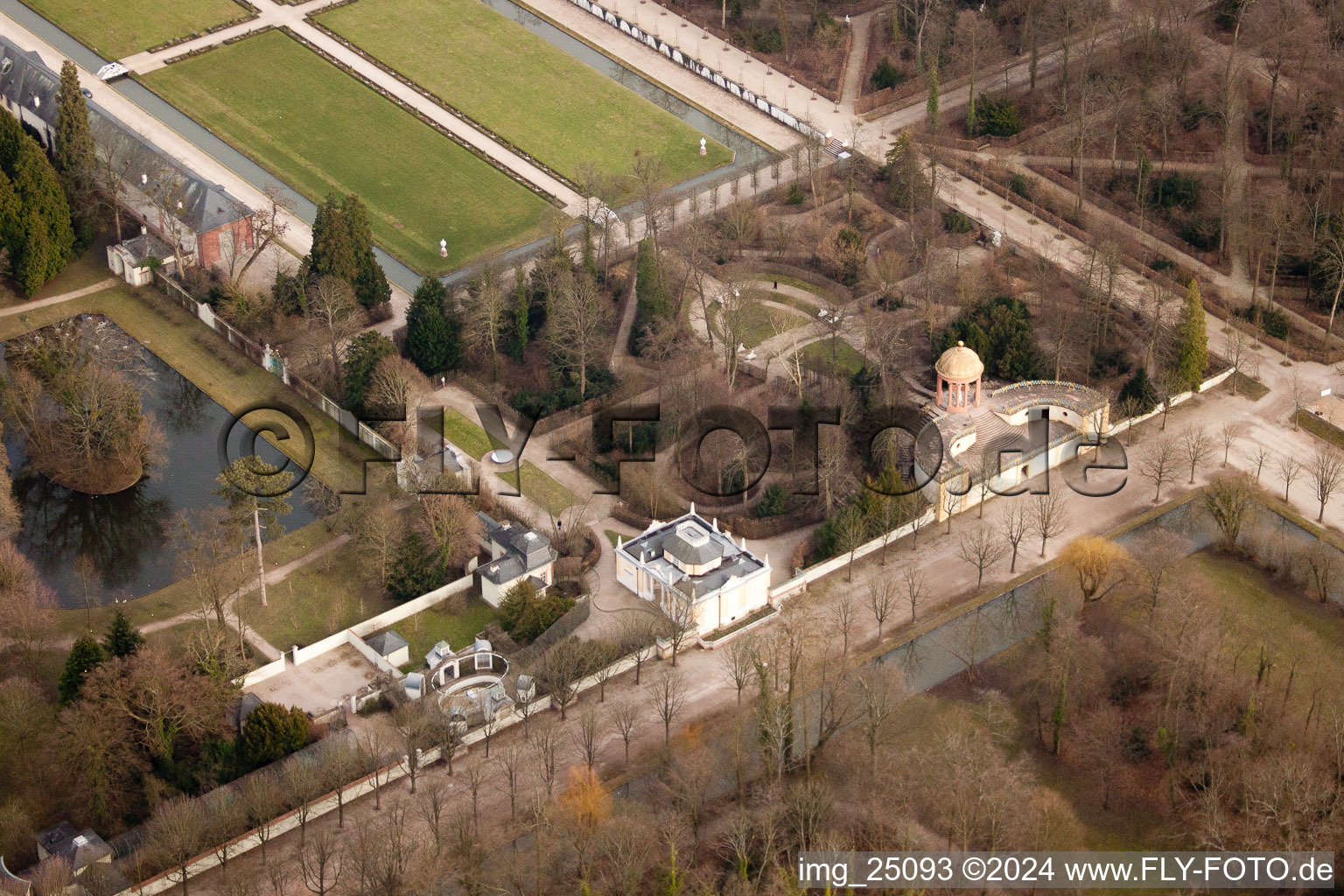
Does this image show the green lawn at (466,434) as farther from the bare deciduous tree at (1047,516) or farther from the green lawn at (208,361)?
the bare deciduous tree at (1047,516)

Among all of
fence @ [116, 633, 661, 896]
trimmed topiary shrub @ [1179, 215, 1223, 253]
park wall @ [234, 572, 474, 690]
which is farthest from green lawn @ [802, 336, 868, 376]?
fence @ [116, 633, 661, 896]

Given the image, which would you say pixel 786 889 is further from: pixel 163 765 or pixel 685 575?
pixel 163 765

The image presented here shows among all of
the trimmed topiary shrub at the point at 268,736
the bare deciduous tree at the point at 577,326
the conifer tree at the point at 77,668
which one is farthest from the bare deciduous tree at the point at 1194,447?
the conifer tree at the point at 77,668

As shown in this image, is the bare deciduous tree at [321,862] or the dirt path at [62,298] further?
the dirt path at [62,298]

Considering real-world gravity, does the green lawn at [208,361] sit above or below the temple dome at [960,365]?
below

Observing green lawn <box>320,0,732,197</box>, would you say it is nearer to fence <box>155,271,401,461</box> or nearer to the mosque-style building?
fence <box>155,271,401,461</box>

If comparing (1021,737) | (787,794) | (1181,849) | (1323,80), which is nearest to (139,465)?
(787,794)
